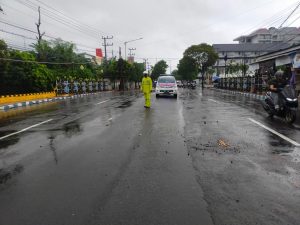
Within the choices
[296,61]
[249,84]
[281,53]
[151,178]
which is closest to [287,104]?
[151,178]

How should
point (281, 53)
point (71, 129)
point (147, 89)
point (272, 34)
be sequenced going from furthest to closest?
point (272, 34) < point (281, 53) < point (147, 89) < point (71, 129)

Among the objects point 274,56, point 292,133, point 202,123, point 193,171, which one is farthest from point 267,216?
point 274,56

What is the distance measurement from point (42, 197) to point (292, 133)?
7195 mm

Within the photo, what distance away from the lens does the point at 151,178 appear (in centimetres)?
508

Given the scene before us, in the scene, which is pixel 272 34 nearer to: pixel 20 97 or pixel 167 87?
pixel 167 87

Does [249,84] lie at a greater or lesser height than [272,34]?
lesser

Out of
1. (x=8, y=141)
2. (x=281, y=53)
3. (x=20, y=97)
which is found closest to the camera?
(x=8, y=141)

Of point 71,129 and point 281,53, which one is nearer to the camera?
point 71,129

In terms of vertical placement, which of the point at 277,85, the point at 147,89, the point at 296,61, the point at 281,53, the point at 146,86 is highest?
the point at 281,53

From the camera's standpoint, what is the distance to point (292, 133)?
29.8 feet

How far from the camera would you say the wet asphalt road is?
3798 mm

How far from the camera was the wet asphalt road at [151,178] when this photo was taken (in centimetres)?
380

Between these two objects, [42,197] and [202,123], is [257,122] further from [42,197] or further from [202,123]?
[42,197]

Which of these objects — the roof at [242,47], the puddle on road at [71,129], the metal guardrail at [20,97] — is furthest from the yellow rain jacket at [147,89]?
the roof at [242,47]
